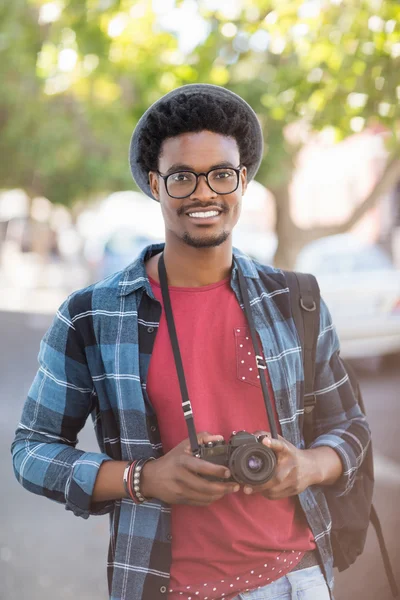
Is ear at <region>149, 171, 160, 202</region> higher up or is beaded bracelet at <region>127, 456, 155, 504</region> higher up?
ear at <region>149, 171, 160, 202</region>

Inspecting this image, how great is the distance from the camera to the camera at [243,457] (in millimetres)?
1635

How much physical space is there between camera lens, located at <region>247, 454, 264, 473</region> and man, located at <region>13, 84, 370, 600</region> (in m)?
0.04

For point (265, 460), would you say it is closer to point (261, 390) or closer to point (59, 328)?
point (261, 390)

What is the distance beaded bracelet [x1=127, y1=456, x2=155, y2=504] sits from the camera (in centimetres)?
173

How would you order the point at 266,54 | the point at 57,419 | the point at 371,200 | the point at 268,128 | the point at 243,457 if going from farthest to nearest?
the point at 268,128
the point at 371,200
the point at 266,54
the point at 57,419
the point at 243,457

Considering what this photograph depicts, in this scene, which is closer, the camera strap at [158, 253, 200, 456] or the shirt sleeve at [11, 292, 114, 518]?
the camera strap at [158, 253, 200, 456]

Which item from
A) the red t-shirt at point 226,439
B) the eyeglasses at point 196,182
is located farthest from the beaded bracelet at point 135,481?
the eyeglasses at point 196,182

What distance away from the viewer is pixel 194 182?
193cm

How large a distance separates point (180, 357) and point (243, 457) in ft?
1.00

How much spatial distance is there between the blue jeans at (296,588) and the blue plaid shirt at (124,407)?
48 mm

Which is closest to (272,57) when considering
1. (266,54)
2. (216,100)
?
(266,54)

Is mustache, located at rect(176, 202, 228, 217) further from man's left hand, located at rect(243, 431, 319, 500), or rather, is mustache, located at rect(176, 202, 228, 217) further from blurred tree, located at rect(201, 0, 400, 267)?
blurred tree, located at rect(201, 0, 400, 267)

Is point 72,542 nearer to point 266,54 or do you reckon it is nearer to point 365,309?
point 365,309

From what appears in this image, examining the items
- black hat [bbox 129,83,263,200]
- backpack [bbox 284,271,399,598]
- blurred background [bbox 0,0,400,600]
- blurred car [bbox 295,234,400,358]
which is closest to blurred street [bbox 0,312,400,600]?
blurred background [bbox 0,0,400,600]
